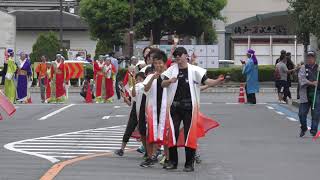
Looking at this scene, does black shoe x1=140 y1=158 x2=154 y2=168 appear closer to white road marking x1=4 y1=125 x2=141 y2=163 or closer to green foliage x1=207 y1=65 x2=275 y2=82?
white road marking x1=4 y1=125 x2=141 y2=163

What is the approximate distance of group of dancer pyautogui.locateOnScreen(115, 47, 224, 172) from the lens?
11.3 metres

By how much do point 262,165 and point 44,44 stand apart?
158ft

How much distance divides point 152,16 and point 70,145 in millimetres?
34937

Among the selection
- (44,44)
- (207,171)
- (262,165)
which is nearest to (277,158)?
(262,165)

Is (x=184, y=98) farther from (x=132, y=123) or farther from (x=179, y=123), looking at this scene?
(x=132, y=123)

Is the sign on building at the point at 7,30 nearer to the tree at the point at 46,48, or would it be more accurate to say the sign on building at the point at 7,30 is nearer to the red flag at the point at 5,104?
the tree at the point at 46,48

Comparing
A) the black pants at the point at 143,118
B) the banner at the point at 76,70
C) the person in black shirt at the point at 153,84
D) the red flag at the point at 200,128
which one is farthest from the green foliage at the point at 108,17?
the person in black shirt at the point at 153,84

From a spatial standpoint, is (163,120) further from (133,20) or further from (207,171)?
(133,20)

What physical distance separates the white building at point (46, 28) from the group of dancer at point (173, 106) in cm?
6534

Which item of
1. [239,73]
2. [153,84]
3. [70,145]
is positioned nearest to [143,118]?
[153,84]

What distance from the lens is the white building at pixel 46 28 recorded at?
77.0 metres

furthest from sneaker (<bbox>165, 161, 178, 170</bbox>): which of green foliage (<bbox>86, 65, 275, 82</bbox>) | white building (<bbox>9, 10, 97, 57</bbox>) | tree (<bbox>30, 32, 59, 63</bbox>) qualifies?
white building (<bbox>9, 10, 97, 57</bbox>)

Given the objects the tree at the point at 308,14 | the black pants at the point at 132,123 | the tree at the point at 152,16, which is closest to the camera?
the black pants at the point at 132,123

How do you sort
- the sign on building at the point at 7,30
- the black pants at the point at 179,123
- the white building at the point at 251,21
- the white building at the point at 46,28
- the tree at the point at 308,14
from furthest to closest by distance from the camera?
the white building at the point at 46,28
the sign on building at the point at 7,30
the white building at the point at 251,21
the tree at the point at 308,14
the black pants at the point at 179,123
